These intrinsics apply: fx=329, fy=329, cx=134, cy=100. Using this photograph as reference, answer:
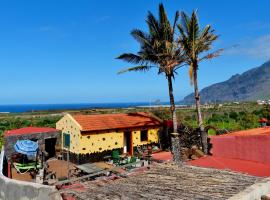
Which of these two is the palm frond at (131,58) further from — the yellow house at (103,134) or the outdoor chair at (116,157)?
the outdoor chair at (116,157)

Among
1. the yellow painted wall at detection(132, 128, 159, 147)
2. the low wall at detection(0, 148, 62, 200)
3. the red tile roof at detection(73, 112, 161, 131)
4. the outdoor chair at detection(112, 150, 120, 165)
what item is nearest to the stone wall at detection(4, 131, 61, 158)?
the red tile roof at detection(73, 112, 161, 131)

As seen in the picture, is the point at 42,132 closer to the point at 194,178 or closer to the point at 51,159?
the point at 51,159

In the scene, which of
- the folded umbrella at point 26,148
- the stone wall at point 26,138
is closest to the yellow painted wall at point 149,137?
the stone wall at point 26,138

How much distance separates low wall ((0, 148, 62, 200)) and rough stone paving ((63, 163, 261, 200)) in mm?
1742

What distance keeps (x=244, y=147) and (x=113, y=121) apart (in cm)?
969

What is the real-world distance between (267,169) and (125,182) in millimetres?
7416

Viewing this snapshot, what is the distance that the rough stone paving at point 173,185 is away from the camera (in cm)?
838

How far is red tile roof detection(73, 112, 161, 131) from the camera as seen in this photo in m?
21.5

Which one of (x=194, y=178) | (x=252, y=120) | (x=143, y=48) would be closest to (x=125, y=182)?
(x=194, y=178)

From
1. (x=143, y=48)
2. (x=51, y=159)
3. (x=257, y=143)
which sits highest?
(x=143, y=48)

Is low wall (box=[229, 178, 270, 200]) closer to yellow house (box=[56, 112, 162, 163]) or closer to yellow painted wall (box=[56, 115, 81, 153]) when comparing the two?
yellow house (box=[56, 112, 162, 163])

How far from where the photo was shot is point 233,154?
56.0 feet

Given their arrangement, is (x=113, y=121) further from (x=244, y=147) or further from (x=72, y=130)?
(x=244, y=147)

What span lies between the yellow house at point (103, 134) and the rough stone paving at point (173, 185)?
35.4ft
